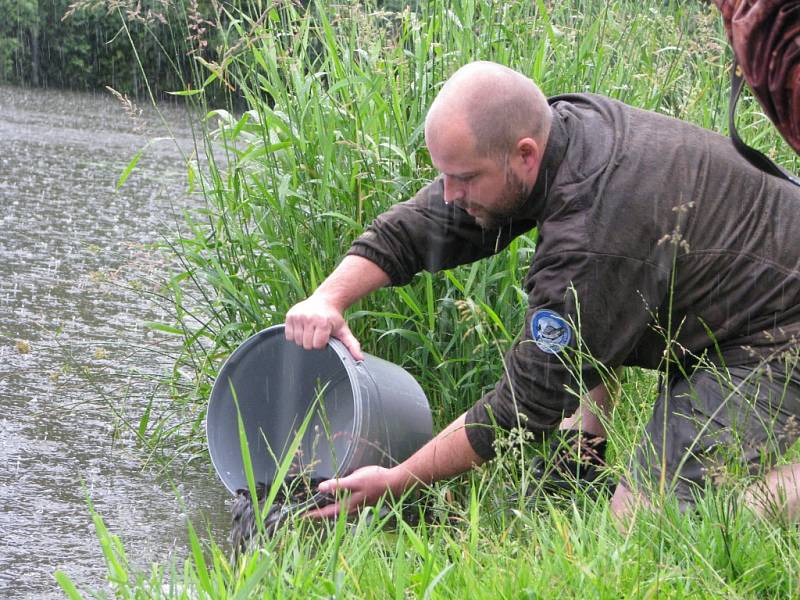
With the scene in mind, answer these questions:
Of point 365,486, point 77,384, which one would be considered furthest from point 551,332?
point 77,384

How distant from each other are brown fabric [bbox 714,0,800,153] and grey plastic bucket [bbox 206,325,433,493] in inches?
62.6

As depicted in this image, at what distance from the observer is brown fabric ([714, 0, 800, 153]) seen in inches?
55.4

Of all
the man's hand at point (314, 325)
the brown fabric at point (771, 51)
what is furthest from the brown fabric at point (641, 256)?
the brown fabric at point (771, 51)

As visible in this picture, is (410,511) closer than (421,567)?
No

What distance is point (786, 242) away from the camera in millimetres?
2895

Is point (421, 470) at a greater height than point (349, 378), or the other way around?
point (349, 378)

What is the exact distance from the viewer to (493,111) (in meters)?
2.87

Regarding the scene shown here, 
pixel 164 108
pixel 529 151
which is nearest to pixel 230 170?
pixel 529 151

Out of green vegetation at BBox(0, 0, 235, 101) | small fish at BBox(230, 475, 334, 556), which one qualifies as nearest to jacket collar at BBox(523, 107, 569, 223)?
small fish at BBox(230, 475, 334, 556)

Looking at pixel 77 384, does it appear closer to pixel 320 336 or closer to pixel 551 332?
pixel 320 336

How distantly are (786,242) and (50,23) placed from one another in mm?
20173

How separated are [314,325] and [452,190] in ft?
1.77

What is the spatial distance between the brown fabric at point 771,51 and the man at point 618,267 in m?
1.18

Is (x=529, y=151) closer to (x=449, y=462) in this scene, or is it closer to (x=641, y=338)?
(x=641, y=338)
